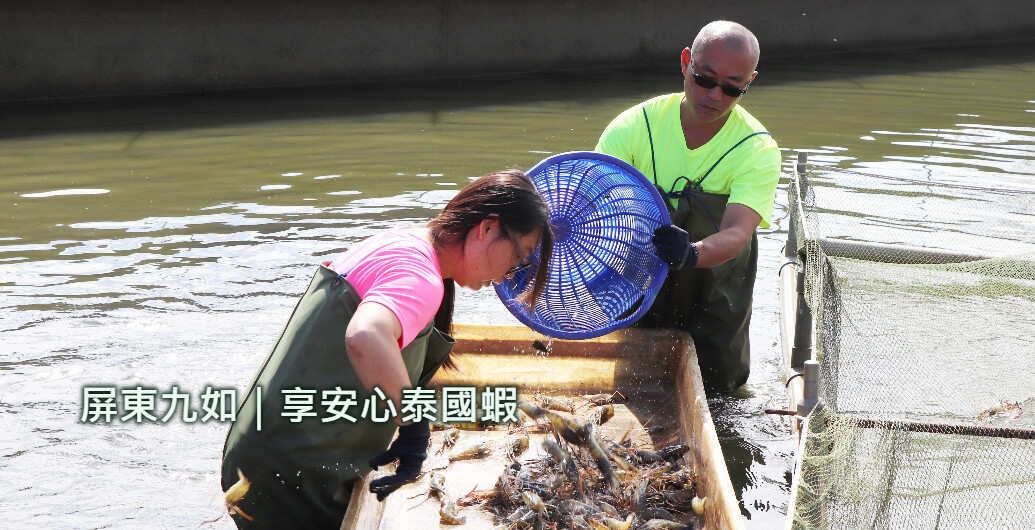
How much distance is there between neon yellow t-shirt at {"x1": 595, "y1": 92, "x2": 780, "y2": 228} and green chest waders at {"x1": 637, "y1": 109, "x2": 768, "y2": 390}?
0.03 metres

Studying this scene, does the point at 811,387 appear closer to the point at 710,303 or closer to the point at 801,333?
the point at 710,303

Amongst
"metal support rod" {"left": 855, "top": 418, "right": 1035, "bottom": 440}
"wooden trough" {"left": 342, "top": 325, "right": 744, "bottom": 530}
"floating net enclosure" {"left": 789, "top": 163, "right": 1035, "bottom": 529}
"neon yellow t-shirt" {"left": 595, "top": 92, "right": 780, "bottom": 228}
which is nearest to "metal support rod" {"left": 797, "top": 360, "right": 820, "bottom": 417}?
"floating net enclosure" {"left": 789, "top": 163, "right": 1035, "bottom": 529}

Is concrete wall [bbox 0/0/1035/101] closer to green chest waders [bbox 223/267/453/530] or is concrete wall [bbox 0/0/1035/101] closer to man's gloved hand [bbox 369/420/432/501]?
green chest waders [bbox 223/267/453/530]

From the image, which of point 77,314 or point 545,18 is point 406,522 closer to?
point 77,314

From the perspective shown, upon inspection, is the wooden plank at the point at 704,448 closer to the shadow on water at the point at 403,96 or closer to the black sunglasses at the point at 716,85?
the black sunglasses at the point at 716,85

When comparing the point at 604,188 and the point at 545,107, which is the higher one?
the point at 604,188

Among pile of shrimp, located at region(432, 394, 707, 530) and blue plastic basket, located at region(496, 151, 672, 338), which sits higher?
blue plastic basket, located at region(496, 151, 672, 338)

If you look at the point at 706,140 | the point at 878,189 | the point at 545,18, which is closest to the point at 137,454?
the point at 706,140

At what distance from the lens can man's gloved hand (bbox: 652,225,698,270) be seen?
3.98m

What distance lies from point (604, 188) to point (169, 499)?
8.28 ft

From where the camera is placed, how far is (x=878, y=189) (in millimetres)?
8859

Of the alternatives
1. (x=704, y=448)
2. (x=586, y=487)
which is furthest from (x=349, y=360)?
(x=704, y=448)

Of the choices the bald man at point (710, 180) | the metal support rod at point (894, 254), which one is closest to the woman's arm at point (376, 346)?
the bald man at point (710, 180)

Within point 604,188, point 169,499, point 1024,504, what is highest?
point 604,188
